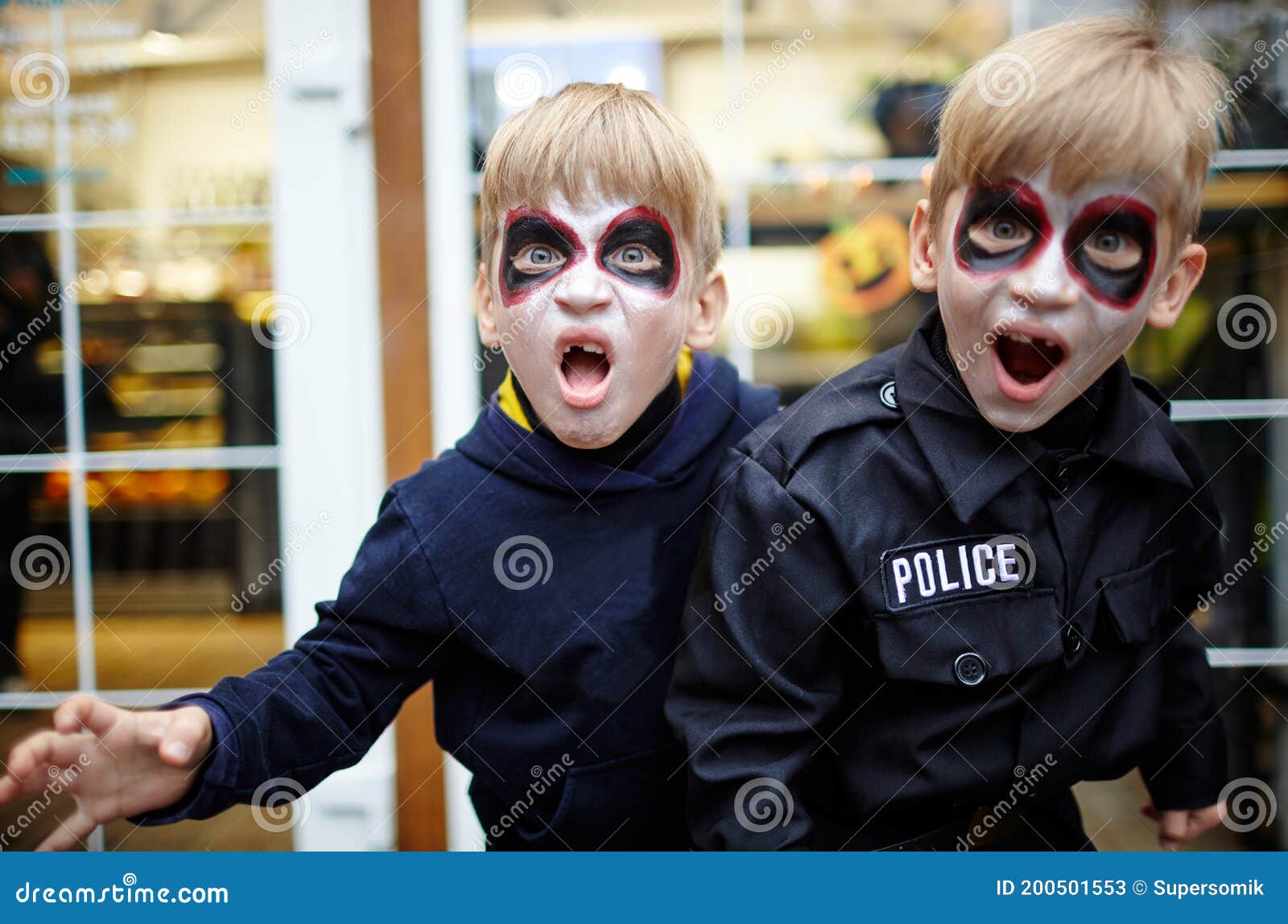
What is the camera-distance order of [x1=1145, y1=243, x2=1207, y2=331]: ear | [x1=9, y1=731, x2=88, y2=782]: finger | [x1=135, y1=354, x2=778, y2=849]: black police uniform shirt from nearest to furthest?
[x1=9, y1=731, x2=88, y2=782]: finger, [x1=1145, y1=243, x2=1207, y2=331]: ear, [x1=135, y1=354, x2=778, y2=849]: black police uniform shirt

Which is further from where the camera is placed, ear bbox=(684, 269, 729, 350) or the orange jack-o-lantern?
the orange jack-o-lantern

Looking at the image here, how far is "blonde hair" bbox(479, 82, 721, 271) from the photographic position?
3.31 ft

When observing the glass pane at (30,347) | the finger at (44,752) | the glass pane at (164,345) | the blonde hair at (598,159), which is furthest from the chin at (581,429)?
the glass pane at (30,347)

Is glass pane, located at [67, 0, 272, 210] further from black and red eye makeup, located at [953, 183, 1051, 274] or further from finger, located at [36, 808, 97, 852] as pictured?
black and red eye makeup, located at [953, 183, 1051, 274]

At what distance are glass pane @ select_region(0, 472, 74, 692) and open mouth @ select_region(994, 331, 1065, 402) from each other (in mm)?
1779

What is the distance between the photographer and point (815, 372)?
2.00 m

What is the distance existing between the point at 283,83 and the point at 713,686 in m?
1.41

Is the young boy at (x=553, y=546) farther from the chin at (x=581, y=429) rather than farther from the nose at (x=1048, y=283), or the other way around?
the nose at (x=1048, y=283)

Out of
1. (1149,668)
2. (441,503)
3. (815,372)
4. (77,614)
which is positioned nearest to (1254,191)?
(815,372)

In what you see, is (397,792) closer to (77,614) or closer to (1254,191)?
(77,614)

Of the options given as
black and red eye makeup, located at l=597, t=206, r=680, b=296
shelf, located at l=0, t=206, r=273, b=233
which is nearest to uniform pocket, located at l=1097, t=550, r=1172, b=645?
black and red eye makeup, located at l=597, t=206, r=680, b=296

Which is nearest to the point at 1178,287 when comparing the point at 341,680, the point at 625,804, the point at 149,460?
the point at 625,804

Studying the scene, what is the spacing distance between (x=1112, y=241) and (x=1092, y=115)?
12 cm

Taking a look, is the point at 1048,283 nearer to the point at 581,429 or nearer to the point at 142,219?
the point at 581,429
